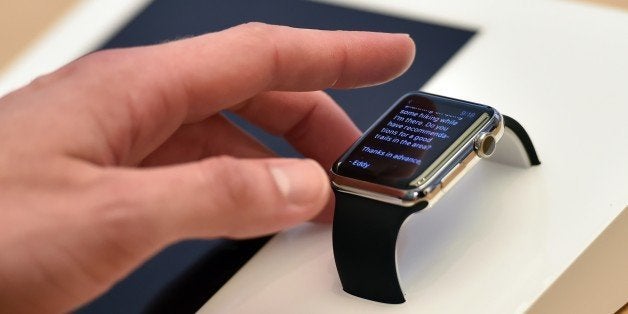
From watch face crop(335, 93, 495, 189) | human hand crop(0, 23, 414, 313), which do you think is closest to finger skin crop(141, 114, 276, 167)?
human hand crop(0, 23, 414, 313)

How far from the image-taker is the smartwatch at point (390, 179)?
496 mm

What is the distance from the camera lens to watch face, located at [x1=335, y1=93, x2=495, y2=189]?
503 mm

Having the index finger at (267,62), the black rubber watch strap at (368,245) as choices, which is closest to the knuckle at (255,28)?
the index finger at (267,62)

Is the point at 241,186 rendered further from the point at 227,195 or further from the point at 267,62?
the point at 267,62

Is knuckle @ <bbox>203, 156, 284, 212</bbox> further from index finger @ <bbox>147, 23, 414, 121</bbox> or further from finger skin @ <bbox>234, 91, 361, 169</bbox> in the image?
finger skin @ <bbox>234, 91, 361, 169</bbox>

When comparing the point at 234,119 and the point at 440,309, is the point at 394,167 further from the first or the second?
the point at 234,119

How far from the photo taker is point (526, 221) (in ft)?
1.78

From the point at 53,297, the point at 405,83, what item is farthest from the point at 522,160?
the point at 53,297

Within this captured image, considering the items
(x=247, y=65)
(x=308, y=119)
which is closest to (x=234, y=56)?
(x=247, y=65)

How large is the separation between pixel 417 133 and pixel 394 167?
37 millimetres

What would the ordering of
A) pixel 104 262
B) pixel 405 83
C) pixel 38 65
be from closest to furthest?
pixel 104 262 → pixel 405 83 → pixel 38 65

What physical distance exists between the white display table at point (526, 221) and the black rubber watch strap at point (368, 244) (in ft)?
0.03

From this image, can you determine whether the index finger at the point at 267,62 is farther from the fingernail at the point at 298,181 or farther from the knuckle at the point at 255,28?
the fingernail at the point at 298,181

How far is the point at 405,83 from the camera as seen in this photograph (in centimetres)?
72
